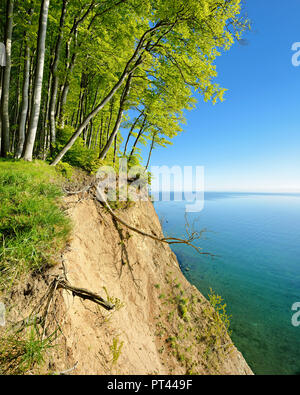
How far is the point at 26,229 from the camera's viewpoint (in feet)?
10.2

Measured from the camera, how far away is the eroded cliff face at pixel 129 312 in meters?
3.44

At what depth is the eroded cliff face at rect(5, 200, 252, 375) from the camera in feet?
11.3

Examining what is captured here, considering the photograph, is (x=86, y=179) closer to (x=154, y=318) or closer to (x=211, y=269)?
(x=154, y=318)

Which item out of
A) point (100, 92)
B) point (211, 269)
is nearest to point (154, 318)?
point (100, 92)

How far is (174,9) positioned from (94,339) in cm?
1133

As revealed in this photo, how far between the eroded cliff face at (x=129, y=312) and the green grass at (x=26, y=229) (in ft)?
1.40

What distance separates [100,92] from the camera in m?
15.4

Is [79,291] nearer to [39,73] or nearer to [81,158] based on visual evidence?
[81,158]

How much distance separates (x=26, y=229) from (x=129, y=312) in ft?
17.9

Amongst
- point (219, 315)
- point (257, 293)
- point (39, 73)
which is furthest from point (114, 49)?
point (257, 293)

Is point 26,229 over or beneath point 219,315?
over

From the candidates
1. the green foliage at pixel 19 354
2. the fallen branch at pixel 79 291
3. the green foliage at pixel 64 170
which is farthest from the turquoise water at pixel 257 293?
the green foliage at pixel 64 170

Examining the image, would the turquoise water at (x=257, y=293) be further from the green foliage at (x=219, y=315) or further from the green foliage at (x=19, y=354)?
the green foliage at (x=219, y=315)

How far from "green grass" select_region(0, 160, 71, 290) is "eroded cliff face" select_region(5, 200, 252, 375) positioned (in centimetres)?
43
